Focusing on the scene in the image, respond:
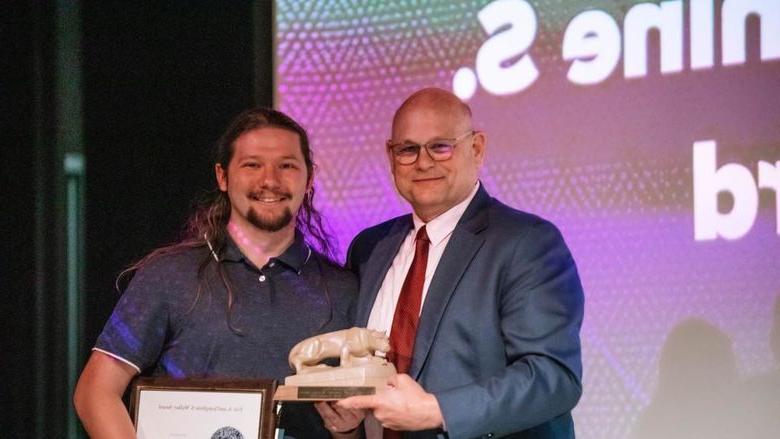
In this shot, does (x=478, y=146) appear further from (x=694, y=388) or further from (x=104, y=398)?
(x=104, y=398)

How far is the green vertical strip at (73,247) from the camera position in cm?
400

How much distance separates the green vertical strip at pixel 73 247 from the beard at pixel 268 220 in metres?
1.27

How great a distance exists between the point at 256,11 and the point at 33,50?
2.79 feet

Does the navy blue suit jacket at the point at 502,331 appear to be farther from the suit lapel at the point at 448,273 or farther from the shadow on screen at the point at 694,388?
the shadow on screen at the point at 694,388

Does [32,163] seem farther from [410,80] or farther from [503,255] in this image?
[503,255]

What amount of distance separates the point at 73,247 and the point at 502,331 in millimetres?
1981

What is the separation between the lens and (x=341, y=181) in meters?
3.93

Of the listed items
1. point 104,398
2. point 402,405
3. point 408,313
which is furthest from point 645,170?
point 104,398

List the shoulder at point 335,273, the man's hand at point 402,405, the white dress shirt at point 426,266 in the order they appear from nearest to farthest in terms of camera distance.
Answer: the man's hand at point 402,405 < the white dress shirt at point 426,266 < the shoulder at point 335,273

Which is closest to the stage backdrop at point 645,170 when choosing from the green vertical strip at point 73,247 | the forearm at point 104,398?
the green vertical strip at point 73,247

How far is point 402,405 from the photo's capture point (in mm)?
2521

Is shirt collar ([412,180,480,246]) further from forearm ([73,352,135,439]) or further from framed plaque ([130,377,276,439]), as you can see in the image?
forearm ([73,352,135,439])

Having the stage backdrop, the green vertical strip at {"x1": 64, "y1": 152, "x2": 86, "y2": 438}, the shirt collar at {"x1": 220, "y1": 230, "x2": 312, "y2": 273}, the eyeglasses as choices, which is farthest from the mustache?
the green vertical strip at {"x1": 64, "y1": 152, "x2": 86, "y2": 438}

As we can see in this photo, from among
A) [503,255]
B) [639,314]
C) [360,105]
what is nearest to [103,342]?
[503,255]
